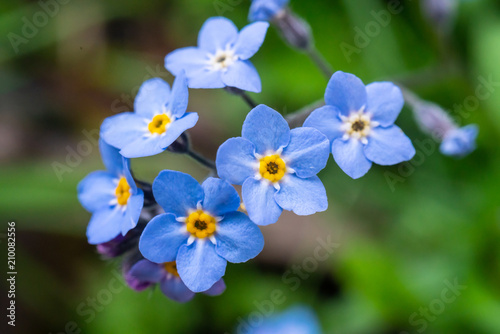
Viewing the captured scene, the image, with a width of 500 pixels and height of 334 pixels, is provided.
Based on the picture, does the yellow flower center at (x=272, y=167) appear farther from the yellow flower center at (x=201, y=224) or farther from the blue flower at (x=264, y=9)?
the blue flower at (x=264, y=9)

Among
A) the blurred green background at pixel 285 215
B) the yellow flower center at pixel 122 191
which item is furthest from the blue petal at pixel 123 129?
the blurred green background at pixel 285 215

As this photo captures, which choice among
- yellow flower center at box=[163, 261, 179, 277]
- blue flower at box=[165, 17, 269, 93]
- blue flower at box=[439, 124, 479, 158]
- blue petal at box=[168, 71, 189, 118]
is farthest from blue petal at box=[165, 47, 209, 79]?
blue flower at box=[439, 124, 479, 158]

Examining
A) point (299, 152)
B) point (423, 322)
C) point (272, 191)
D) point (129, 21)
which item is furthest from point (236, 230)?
point (129, 21)

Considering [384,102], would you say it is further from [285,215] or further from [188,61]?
[285,215]

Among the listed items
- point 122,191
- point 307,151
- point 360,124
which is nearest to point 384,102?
point 360,124

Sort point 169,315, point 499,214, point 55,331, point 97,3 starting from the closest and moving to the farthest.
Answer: point 499,214, point 169,315, point 55,331, point 97,3

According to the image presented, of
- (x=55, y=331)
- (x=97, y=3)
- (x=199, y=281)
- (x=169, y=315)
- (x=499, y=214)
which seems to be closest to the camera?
(x=199, y=281)

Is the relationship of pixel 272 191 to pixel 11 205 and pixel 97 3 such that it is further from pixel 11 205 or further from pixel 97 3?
pixel 97 3
